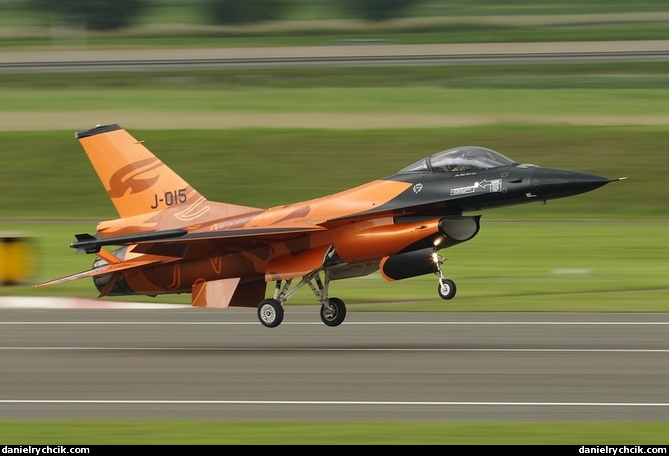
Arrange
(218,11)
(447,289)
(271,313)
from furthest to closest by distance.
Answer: (218,11)
(271,313)
(447,289)

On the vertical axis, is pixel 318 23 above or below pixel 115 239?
above

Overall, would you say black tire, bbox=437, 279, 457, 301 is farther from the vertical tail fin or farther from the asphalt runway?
the vertical tail fin

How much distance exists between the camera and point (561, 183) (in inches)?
693

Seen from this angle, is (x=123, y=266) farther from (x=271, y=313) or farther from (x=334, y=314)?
(x=334, y=314)

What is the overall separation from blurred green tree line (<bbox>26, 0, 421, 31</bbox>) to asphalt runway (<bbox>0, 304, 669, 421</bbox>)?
2619 inches

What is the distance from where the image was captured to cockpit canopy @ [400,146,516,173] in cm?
1833

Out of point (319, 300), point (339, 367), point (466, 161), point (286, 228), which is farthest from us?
point (319, 300)

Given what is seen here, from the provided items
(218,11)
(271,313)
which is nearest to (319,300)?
(271,313)

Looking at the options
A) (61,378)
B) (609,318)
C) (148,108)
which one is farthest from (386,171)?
(61,378)

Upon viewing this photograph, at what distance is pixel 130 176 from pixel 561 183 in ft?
24.4

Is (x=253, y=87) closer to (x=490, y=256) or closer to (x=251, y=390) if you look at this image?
(x=490, y=256)

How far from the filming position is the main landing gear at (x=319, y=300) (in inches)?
779

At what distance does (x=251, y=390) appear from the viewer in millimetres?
14695
